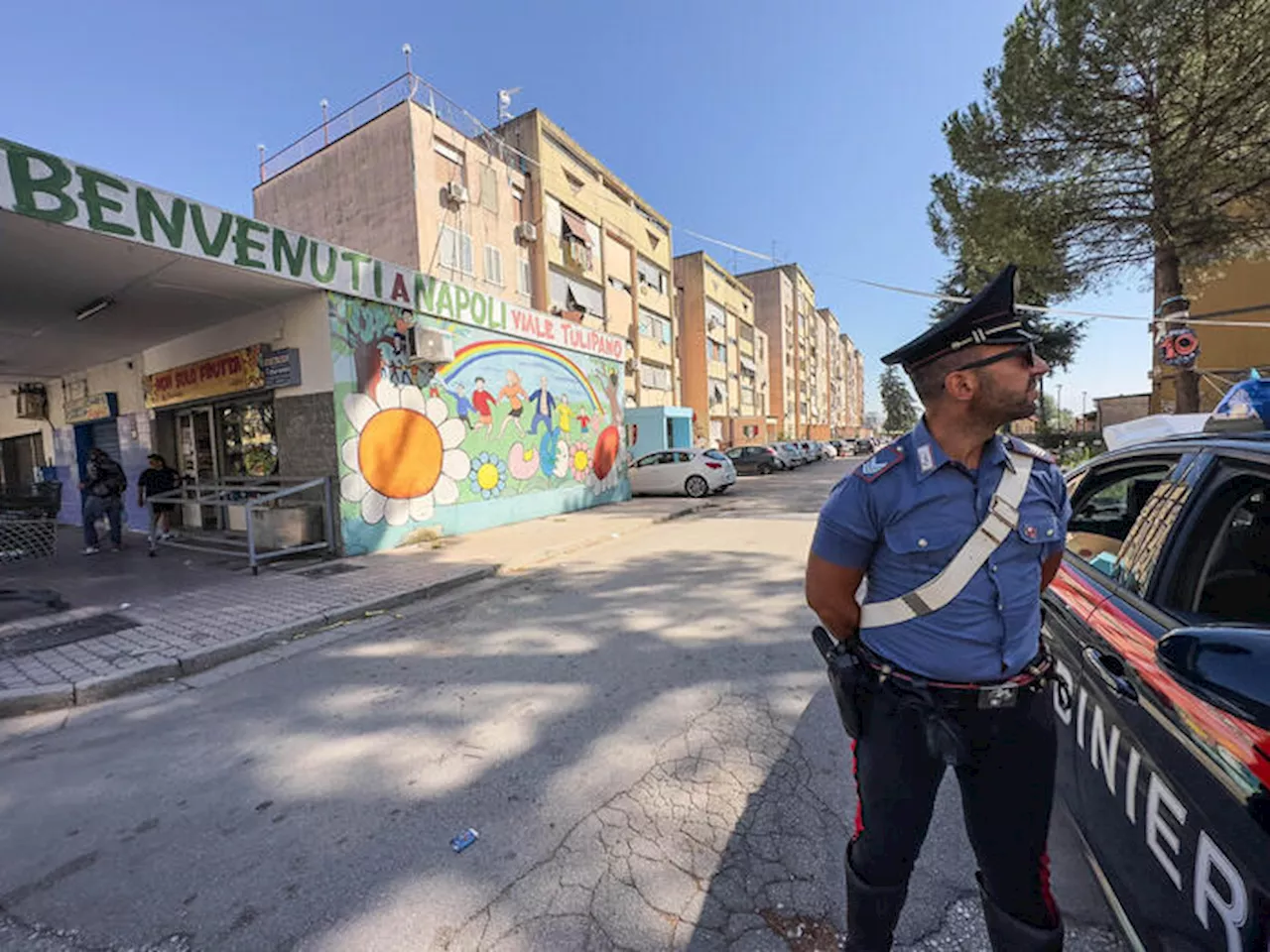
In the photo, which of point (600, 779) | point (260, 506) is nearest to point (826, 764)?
point (600, 779)

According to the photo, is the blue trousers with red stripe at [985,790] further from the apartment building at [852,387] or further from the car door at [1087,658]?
the apartment building at [852,387]

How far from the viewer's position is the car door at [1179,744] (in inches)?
42.6

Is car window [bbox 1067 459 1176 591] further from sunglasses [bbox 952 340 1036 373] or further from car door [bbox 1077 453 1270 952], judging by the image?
sunglasses [bbox 952 340 1036 373]

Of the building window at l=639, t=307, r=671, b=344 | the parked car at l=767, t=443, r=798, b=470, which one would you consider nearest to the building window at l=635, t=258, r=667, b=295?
the building window at l=639, t=307, r=671, b=344

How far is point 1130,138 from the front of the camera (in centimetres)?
1196

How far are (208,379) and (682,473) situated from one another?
37.0 ft

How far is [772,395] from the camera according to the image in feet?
184

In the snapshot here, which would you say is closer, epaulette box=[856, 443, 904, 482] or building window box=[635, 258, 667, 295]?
epaulette box=[856, 443, 904, 482]

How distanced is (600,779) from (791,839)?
0.93m

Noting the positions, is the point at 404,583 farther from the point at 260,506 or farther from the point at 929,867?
the point at 929,867

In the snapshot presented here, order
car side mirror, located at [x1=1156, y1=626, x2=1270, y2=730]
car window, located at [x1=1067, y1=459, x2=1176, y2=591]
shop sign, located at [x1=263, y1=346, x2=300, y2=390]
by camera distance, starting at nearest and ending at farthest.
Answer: car side mirror, located at [x1=1156, y1=626, x2=1270, y2=730], car window, located at [x1=1067, y1=459, x2=1176, y2=591], shop sign, located at [x1=263, y1=346, x2=300, y2=390]

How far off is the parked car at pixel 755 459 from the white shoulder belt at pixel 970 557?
26094mm

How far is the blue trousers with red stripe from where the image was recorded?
1470mm

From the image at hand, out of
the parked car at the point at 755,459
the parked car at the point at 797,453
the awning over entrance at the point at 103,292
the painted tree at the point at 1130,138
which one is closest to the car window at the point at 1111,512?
the awning over entrance at the point at 103,292
